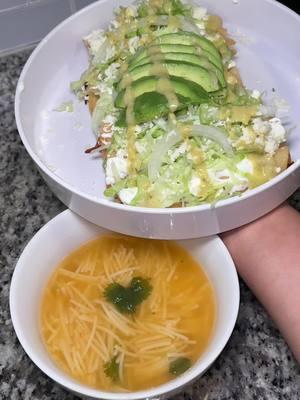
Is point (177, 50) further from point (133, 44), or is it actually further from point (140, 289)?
point (140, 289)

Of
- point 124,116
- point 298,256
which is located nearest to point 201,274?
point 298,256

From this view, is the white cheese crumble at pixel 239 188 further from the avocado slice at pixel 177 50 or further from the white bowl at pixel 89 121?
the avocado slice at pixel 177 50

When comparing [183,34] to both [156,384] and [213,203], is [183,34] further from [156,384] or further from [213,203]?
[156,384]

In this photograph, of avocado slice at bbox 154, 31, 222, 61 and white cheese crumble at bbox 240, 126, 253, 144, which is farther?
avocado slice at bbox 154, 31, 222, 61

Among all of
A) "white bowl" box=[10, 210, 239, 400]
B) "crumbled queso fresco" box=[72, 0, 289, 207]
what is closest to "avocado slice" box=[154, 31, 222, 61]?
"crumbled queso fresco" box=[72, 0, 289, 207]

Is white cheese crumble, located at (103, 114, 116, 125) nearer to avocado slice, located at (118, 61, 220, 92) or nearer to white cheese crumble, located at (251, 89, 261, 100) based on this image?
avocado slice, located at (118, 61, 220, 92)

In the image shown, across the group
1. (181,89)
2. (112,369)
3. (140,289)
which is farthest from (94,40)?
(112,369)
